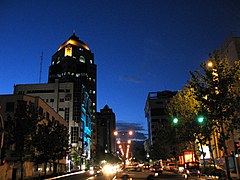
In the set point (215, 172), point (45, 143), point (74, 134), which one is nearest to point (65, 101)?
point (74, 134)

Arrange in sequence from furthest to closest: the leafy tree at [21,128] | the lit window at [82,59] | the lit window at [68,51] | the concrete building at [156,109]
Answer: the concrete building at [156,109]
the lit window at [82,59]
the lit window at [68,51]
the leafy tree at [21,128]

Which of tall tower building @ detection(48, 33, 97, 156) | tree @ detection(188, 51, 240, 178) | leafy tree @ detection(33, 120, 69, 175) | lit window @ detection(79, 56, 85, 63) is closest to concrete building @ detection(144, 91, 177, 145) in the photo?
tall tower building @ detection(48, 33, 97, 156)

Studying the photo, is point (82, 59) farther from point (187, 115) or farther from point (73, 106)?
point (187, 115)

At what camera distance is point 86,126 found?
116938mm

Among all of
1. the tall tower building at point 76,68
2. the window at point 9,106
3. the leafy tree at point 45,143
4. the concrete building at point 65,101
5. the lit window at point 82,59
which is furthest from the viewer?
the lit window at point 82,59

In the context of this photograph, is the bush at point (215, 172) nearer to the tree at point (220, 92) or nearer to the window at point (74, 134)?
the tree at point (220, 92)

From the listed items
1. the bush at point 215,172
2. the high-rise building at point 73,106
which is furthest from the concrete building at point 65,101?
the bush at point 215,172

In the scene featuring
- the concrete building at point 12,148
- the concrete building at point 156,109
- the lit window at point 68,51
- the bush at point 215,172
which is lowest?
the bush at point 215,172

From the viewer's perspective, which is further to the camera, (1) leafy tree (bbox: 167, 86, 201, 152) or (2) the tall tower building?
(2) the tall tower building

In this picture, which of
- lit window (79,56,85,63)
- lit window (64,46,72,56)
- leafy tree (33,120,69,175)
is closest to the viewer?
leafy tree (33,120,69,175)

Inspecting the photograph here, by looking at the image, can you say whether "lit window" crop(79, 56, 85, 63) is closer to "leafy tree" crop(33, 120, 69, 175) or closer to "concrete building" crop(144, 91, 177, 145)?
"concrete building" crop(144, 91, 177, 145)

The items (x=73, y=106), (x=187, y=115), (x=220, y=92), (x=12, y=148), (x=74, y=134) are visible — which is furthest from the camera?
(x=73, y=106)

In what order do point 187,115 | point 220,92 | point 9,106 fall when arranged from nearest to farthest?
point 220,92 → point 187,115 → point 9,106

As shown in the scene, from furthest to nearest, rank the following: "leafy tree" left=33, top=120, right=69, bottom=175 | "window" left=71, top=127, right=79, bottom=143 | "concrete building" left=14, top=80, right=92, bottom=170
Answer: "concrete building" left=14, top=80, right=92, bottom=170
"window" left=71, top=127, right=79, bottom=143
"leafy tree" left=33, top=120, right=69, bottom=175
